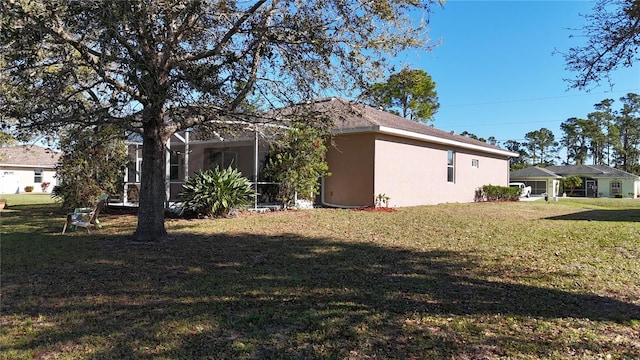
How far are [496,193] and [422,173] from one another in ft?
21.8

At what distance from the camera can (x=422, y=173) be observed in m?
17.1

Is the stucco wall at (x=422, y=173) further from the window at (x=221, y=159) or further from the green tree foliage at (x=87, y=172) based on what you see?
the green tree foliage at (x=87, y=172)

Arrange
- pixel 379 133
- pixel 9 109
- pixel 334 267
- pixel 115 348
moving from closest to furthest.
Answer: pixel 115 348 < pixel 334 267 < pixel 9 109 < pixel 379 133

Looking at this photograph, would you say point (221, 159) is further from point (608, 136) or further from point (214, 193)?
point (608, 136)

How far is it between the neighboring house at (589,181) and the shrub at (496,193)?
74.1 feet

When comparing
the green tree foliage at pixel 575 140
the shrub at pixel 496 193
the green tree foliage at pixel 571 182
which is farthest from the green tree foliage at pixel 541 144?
the shrub at pixel 496 193

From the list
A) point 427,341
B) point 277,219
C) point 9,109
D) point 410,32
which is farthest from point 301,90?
point 427,341

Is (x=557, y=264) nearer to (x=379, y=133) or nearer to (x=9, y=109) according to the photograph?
(x=379, y=133)

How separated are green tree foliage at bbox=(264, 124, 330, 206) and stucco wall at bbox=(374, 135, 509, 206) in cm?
221

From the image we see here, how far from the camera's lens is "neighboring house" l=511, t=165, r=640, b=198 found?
140 feet

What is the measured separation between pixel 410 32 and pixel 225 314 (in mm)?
6318

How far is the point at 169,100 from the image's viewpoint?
290 inches

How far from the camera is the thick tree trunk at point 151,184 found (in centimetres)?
825

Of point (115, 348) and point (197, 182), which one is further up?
point (197, 182)
